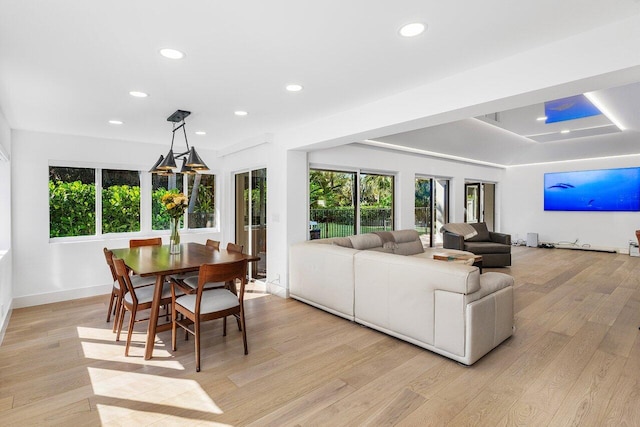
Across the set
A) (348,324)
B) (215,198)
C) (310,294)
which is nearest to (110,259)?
(310,294)

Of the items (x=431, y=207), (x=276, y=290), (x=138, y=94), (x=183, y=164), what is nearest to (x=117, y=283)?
(x=183, y=164)

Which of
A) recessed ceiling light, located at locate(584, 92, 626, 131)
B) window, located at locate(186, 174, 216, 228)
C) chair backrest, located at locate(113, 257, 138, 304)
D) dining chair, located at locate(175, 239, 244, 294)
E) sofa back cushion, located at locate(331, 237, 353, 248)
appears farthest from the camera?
window, located at locate(186, 174, 216, 228)

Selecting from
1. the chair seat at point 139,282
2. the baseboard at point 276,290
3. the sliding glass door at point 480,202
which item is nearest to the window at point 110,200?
the chair seat at point 139,282

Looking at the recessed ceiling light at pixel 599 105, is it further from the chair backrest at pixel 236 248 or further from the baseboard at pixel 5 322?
the baseboard at pixel 5 322

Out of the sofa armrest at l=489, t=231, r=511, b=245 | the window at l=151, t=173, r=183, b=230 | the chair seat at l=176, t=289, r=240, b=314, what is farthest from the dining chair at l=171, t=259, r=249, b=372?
the sofa armrest at l=489, t=231, r=511, b=245

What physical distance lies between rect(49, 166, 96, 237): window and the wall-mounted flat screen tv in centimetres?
1054

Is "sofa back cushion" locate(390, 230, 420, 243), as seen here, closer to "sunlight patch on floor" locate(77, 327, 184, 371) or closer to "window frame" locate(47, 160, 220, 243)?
"window frame" locate(47, 160, 220, 243)

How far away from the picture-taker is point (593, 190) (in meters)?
8.57

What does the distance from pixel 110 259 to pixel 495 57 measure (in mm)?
3922

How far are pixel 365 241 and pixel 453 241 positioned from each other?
8.54 ft

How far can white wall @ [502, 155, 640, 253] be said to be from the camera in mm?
8238

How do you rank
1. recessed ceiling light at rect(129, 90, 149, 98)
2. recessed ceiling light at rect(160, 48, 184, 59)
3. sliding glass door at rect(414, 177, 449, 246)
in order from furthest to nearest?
1. sliding glass door at rect(414, 177, 449, 246)
2. recessed ceiling light at rect(129, 90, 149, 98)
3. recessed ceiling light at rect(160, 48, 184, 59)

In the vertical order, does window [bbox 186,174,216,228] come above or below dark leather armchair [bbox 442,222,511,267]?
above

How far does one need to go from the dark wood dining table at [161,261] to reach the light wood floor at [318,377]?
287 millimetres
